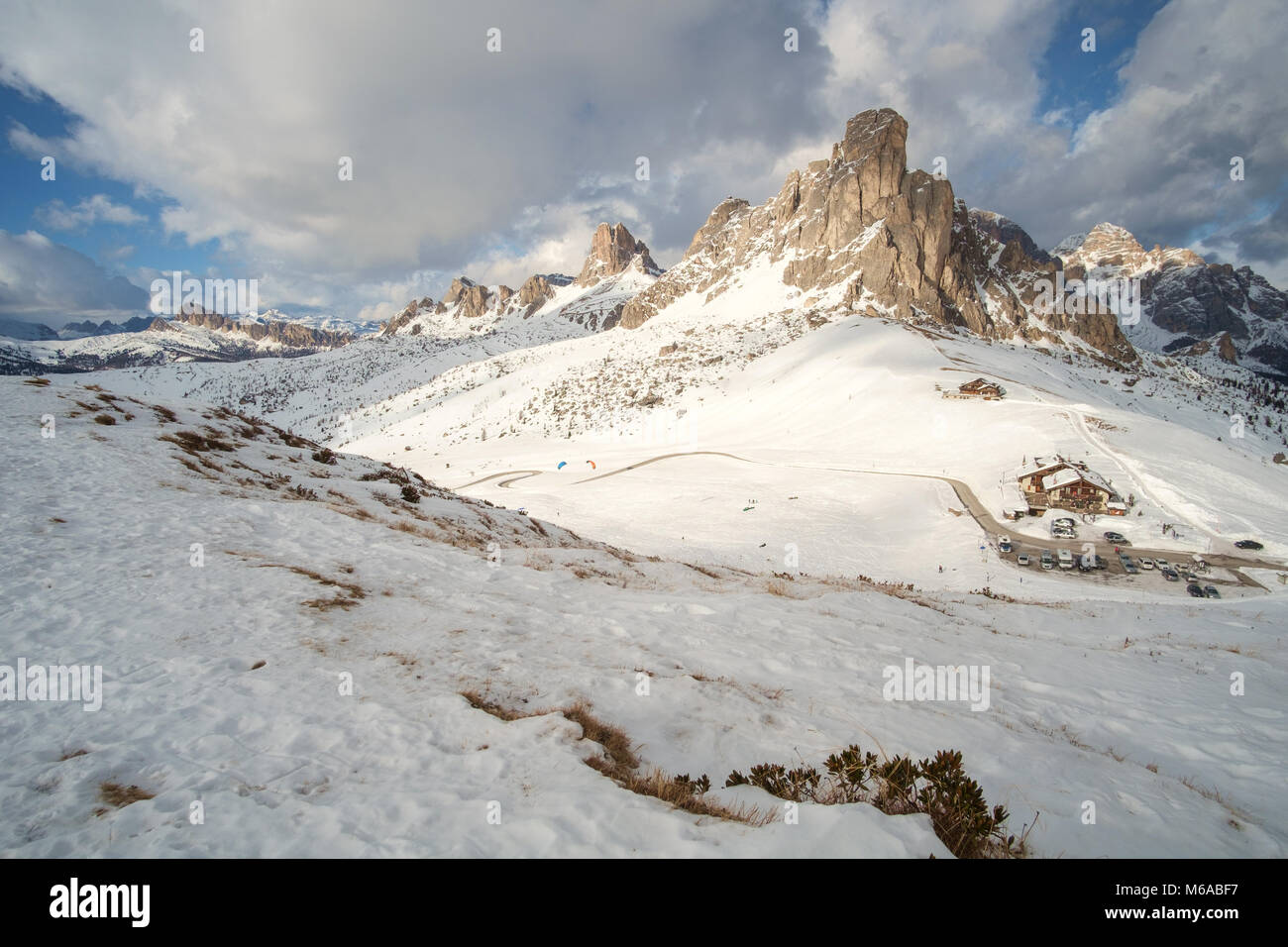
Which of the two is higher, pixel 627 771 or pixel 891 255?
pixel 891 255

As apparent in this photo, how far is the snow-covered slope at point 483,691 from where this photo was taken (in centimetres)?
403

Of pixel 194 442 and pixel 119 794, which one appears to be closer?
pixel 119 794

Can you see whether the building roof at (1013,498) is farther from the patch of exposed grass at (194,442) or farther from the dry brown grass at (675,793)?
the patch of exposed grass at (194,442)

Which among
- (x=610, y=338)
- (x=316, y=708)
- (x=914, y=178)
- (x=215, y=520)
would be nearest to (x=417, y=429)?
(x=610, y=338)

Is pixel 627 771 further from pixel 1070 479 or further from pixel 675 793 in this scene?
pixel 1070 479

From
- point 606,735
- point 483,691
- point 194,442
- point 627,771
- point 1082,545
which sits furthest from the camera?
point 1082,545

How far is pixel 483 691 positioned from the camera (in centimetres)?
662

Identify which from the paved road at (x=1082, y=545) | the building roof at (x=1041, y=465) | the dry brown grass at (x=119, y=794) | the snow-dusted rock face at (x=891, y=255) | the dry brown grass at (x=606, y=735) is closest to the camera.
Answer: the dry brown grass at (x=119, y=794)

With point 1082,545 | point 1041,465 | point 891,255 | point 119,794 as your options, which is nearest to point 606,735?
point 119,794

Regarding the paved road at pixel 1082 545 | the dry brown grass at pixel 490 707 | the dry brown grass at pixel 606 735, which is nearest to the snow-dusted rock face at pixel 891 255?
the paved road at pixel 1082 545

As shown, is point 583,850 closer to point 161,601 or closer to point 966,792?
point 966,792

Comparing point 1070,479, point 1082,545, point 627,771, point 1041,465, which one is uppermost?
point 1041,465

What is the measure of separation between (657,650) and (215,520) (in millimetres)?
10167

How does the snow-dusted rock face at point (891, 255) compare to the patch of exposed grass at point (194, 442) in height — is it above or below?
above
